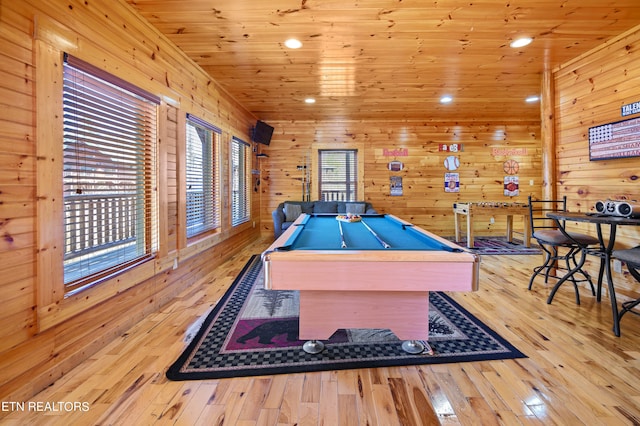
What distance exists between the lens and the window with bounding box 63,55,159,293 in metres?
1.89

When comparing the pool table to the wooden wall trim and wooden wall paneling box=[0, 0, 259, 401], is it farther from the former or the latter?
the wooden wall trim

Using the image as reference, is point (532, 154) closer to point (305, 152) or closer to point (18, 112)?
point (305, 152)

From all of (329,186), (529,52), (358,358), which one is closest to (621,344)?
(358,358)

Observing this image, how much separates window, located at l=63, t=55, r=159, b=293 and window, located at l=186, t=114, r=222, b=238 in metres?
0.84

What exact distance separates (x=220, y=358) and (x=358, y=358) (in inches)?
35.1

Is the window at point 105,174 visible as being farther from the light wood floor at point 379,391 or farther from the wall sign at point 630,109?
the wall sign at point 630,109

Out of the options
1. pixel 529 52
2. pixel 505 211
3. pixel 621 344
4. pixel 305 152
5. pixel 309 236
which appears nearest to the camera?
pixel 621 344

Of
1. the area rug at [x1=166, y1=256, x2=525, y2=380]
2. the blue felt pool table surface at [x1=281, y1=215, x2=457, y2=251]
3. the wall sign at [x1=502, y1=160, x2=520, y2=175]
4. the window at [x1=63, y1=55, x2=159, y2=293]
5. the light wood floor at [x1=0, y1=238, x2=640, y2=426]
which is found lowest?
the light wood floor at [x1=0, y1=238, x2=640, y2=426]

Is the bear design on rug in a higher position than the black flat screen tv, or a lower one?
lower

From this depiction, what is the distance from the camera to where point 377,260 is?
5.29ft

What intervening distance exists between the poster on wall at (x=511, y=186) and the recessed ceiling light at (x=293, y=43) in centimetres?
568

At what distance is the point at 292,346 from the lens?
6.86 feet

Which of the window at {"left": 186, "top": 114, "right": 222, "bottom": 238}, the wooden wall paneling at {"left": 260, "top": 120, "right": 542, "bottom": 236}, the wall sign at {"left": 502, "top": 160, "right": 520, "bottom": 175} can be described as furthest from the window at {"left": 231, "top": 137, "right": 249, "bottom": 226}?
the wall sign at {"left": 502, "top": 160, "right": 520, "bottom": 175}


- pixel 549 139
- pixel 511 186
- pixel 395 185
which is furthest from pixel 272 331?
pixel 511 186
